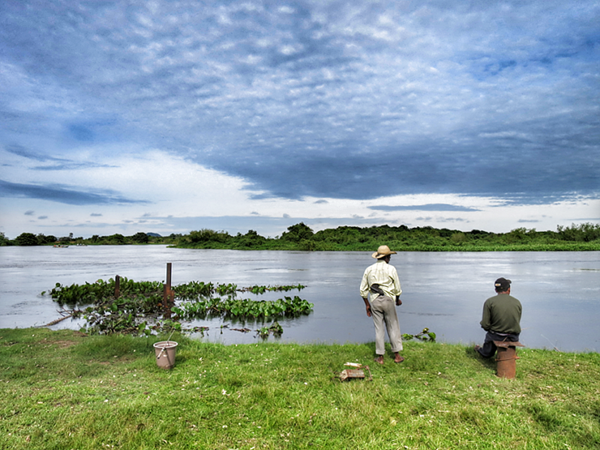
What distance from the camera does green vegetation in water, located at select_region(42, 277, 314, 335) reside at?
1377 centimetres

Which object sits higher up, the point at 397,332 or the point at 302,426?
the point at 397,332

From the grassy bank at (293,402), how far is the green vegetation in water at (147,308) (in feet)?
16.8

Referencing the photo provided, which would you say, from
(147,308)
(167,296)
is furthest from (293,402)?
(147,308)

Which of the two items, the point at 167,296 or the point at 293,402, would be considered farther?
the point at 167,296

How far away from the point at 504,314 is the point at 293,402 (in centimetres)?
391

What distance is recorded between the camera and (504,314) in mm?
6391

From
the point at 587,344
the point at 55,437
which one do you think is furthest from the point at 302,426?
the point at 587,344

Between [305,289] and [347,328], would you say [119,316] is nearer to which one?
[347,328]

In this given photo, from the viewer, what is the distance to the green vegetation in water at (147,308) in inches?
542

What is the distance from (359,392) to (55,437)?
405 cm

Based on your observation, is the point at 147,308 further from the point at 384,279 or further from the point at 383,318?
the point at 384,279

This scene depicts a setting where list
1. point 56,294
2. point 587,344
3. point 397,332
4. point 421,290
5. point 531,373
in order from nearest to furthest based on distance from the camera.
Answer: point 531,373 → point 397,332 → point 587,344 → point 56,294 → point 421,290

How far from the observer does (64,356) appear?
8039 millimetres

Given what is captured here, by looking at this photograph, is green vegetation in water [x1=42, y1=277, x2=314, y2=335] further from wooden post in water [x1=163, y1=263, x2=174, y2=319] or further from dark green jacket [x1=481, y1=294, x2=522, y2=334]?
dark green jacket [x1=481, y1=294, x2=522, y2=334]
